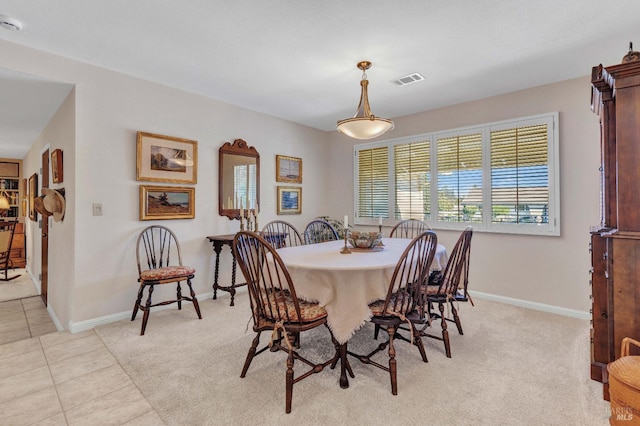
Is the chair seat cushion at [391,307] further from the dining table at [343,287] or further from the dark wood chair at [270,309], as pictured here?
the dark wood chair at [270,309]

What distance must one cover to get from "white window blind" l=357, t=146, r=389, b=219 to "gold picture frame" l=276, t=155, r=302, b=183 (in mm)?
1007

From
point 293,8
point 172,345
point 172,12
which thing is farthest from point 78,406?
point 293,8

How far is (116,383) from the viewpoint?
2.07m

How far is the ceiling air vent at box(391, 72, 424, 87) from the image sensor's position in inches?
128

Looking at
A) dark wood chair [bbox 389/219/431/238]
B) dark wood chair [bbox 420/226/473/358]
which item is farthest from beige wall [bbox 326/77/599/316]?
dark wood chair [bbox 420/226/473/358]

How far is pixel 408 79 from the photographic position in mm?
3340

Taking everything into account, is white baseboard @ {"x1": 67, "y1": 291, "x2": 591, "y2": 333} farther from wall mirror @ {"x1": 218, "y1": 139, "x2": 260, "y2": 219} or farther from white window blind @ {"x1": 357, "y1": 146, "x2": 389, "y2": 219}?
white window blind @ {"x1": 357, "y1": 146, "x2": 389, "y2": 219}

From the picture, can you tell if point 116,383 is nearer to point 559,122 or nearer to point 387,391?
point 387,391

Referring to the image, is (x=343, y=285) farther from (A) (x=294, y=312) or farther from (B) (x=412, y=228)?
(B) (x=412, y=228)

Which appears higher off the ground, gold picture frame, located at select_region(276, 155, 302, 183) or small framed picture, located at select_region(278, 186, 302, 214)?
gold picture frame, located at select_region(276, 155, 302, 183)

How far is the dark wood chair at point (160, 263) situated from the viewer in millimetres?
2979

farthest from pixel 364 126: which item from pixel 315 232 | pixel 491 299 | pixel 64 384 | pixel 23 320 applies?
pixel 23 320

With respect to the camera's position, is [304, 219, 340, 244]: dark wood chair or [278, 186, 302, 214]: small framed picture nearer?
[304, 219, 340, 244]: dark wood chair

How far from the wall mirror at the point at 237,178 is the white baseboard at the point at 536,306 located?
10.1ft
